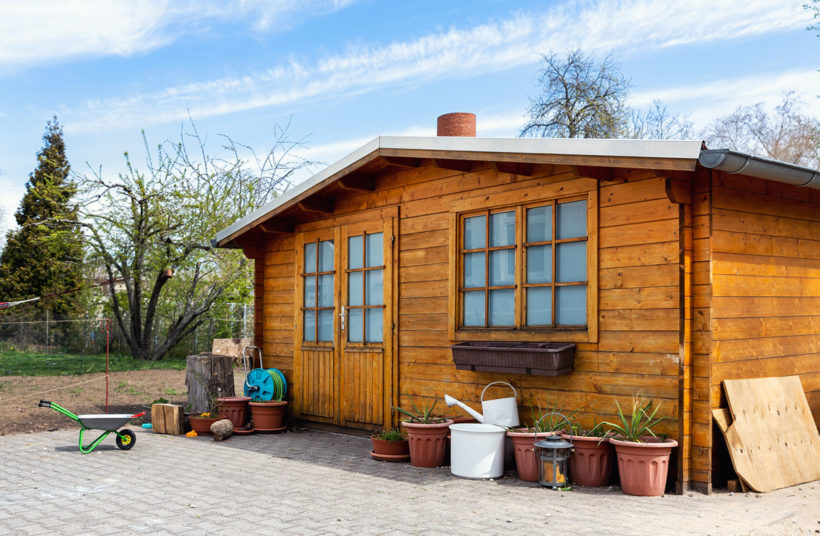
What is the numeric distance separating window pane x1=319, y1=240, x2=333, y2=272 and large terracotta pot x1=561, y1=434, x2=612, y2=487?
165 inches

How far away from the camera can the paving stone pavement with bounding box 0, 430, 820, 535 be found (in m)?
4.66

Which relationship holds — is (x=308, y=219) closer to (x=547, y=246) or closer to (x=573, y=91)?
(x=547, y=246)

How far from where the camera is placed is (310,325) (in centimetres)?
939

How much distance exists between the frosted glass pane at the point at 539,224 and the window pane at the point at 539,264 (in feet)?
0.29

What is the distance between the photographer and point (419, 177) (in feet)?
26.0

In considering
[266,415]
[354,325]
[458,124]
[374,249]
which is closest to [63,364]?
[266,415]

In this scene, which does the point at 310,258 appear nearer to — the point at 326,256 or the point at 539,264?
the point at 326,256

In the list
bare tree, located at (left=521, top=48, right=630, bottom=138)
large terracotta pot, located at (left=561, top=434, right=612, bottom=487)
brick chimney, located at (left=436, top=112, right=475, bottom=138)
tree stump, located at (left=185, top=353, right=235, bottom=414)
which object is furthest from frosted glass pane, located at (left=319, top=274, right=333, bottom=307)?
bare tree, located at (left=521, top=48, right=630, bottom=138)

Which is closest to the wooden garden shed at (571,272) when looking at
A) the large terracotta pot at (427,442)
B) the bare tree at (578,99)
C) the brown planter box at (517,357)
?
the brown planter box at (517,357)

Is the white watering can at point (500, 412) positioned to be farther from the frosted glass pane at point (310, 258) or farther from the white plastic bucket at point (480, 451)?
the frosted glass pane at point (310, 258)

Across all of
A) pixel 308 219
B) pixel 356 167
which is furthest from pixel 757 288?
pixel 308 219

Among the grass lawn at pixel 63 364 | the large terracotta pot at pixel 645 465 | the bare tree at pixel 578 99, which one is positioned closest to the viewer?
the large terracotta pot at pixel 645 465

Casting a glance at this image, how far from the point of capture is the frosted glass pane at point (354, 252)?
8.69m

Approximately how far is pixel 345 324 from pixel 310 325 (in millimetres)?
799
